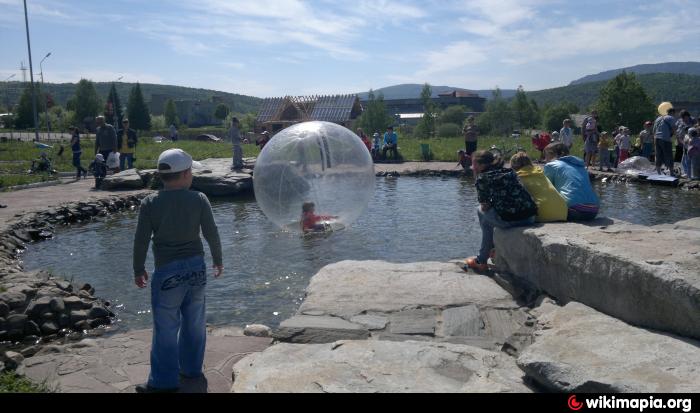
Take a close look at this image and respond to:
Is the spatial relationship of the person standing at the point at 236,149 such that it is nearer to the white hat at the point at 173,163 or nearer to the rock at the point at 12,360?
the rock at the point at 12,360

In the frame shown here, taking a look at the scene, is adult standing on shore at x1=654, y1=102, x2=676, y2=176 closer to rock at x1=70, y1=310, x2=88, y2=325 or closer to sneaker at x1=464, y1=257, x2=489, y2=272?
sneaker at x1=464, y1=257, x2=489, y2=272

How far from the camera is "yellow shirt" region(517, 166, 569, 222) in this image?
6223 millimetres

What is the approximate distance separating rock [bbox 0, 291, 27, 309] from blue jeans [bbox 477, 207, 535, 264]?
4853 millimetres

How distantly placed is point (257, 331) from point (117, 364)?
1269mm

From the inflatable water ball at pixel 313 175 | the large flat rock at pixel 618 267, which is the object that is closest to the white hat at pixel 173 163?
the large flat rock at pixel 618 267

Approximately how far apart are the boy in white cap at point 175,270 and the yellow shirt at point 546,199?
11.7ft

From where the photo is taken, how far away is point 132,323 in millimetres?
6180

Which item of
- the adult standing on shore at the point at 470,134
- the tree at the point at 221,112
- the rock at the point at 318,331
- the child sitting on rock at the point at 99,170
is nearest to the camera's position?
the rock at the point at 318,331

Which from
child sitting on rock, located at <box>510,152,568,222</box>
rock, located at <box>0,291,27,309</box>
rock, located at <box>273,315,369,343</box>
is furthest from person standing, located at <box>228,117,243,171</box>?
rock, located at <box>273,315,369,343</box>

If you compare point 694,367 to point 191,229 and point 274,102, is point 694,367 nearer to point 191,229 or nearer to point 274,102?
point 191,229

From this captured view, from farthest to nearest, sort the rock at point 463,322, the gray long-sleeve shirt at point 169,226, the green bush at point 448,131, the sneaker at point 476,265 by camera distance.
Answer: the green bush at point 448,131 < the sneaker at point 476,265 < the rock at point 463,322 < the gray long-sleeve shirt at point 169,226

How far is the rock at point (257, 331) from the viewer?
5.40 m

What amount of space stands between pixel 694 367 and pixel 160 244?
3.41 m
